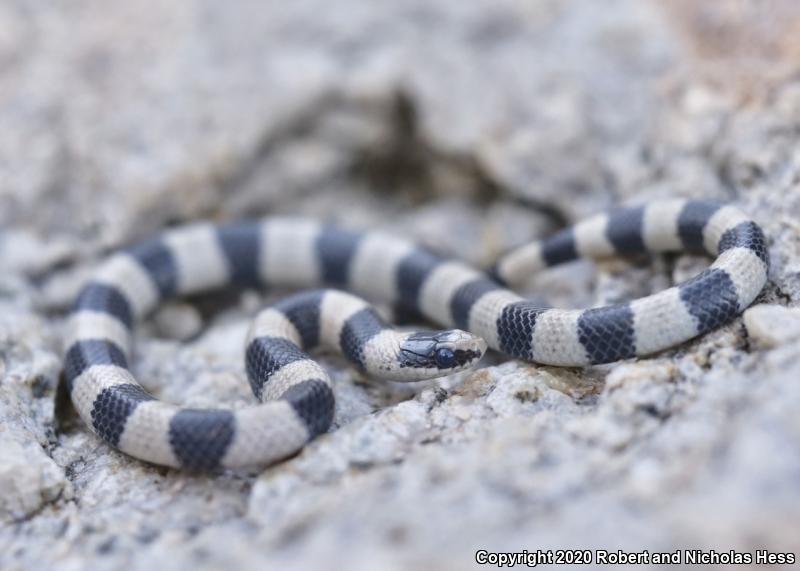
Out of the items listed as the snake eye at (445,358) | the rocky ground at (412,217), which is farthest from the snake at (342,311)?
the rocky ground at (412,217)

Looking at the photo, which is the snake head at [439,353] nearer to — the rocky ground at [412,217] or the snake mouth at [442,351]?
the snake mouth at [442,351]

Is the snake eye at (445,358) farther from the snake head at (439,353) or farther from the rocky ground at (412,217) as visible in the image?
the rocky ground at (412,217)

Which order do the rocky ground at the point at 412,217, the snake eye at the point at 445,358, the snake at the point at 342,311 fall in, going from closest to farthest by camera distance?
the rocky ground at the point at 412,217
the snake at the point at 342,311
the snake eye at the point at 445,358

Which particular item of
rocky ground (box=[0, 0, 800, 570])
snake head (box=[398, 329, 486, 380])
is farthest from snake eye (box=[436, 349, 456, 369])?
rocky ground (box=[0, 0, 800, 570])

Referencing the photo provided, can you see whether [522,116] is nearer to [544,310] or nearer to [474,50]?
[474,50]

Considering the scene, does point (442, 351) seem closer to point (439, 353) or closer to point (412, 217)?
point (439, 353)

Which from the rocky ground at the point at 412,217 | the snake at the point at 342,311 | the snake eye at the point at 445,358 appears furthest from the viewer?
the snake eye at the point at 445,358

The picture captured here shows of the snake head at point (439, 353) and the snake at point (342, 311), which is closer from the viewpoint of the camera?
the snake at point (342, 311)
